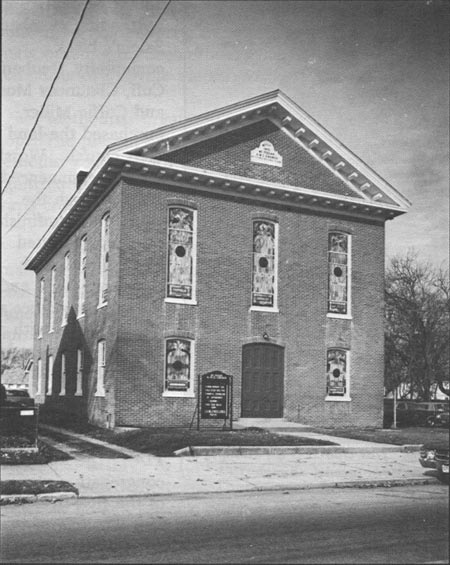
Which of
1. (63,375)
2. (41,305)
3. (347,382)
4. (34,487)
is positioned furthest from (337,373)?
(41,305)

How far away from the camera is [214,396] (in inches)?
746

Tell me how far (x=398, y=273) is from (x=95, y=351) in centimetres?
1975

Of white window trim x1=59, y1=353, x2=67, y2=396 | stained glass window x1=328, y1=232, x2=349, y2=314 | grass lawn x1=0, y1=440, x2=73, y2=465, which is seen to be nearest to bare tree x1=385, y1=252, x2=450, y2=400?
grass lawn x1=0, y1=440, x2=73, y2=465

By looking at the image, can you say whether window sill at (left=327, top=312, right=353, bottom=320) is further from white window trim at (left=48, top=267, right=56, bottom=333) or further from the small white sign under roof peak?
white window trim at (left=48, top=267, right=56, bottom=333)

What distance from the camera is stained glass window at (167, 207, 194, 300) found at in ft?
68.1

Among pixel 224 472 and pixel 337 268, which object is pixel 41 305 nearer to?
pixel 337 268

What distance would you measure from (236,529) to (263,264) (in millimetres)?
17121

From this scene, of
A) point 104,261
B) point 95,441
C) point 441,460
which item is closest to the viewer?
point 441,460

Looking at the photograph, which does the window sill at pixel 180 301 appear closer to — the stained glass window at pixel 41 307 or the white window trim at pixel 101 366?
the white window trim at pixel 101 366

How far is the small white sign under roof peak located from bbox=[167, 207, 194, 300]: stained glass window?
2807mm

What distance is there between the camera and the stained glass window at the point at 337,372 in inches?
888

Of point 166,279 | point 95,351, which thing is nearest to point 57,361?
point 95,351

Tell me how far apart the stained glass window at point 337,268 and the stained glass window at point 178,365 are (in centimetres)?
518

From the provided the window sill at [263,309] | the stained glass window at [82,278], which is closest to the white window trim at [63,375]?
the stained glass window at [82,278]
